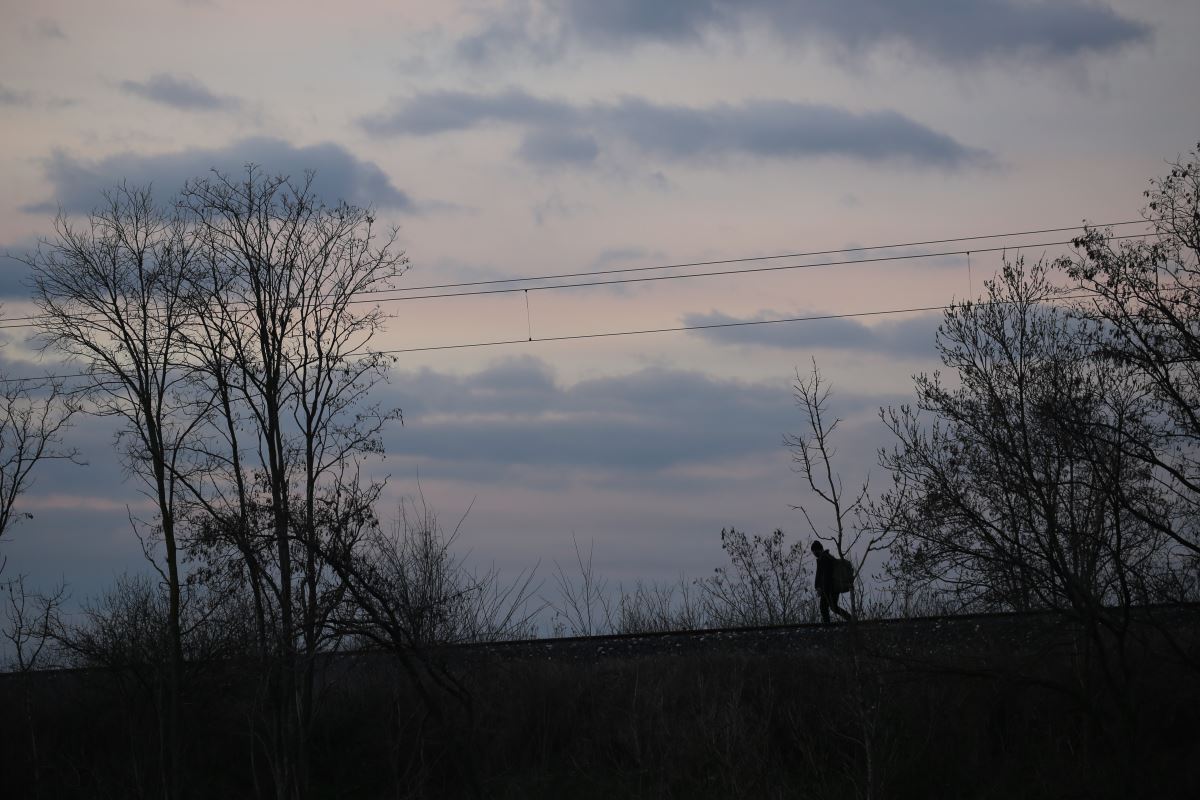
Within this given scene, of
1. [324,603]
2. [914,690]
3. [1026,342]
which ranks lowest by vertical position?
[914,690]

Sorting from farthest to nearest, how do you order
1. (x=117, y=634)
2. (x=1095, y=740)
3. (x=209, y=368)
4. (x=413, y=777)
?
(x=117, y=634)
(x=209, y=368)
(x=413, y=777)
(x=1095, y=740)

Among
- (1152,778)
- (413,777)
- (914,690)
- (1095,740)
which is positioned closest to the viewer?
(1152,778)

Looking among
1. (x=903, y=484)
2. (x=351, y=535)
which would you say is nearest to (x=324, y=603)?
(x=351, y=535)

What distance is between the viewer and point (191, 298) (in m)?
27.9

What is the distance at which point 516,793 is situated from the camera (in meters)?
22.8

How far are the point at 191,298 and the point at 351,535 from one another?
12.0 meters

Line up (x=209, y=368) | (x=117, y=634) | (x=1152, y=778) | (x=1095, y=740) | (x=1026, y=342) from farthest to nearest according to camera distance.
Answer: (x=117, y=634) < (x=209, y=368) < (x=1026, y=342) < (x=1095, y=740) < (x=1152, y=778)

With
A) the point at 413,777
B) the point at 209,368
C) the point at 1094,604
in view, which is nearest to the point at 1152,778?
the point at 1094,604

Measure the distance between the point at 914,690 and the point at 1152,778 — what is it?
4346 mm

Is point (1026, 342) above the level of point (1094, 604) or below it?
above

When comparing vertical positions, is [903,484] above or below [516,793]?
above

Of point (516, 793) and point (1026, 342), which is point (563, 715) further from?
point (1026, 342)

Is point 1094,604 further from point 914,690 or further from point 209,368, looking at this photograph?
point 209,368

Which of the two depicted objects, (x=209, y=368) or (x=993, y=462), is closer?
(x=993, y=462)
